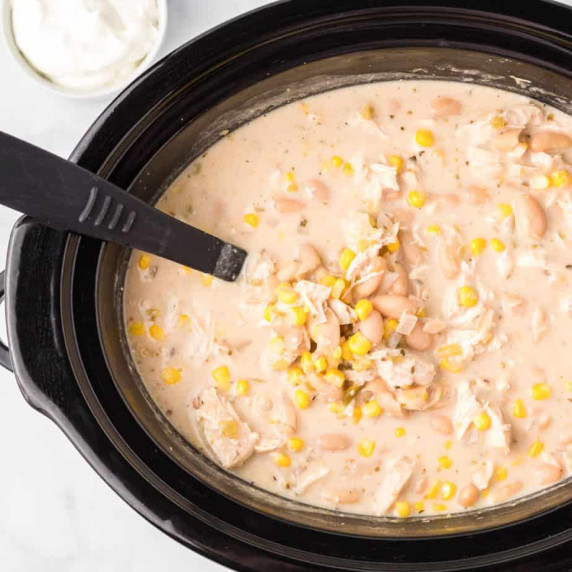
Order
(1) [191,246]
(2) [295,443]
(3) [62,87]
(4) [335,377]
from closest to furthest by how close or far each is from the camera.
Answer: (1) [191,246], (4) [335,377], (2) [295,443], (3) [62,87]

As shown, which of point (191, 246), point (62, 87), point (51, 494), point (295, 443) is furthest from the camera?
point (51, 494)

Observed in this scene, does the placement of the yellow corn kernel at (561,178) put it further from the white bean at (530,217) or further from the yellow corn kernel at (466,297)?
the yellow corn kernel at (466,297)

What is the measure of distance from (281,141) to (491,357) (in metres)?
0.91

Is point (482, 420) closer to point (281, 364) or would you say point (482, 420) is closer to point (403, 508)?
point (403, 508)

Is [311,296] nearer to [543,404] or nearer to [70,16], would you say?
[543,404]

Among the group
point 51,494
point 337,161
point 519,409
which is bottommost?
point 51,494

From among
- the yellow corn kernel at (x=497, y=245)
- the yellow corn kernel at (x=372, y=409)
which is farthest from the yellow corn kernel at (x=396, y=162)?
the yellow corn kernel at (x=372, y=409)

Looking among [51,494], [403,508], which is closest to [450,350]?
[403,508]

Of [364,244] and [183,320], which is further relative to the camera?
[183,320]

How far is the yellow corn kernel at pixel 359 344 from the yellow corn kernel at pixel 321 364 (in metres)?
0.08

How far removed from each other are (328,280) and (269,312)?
196mm

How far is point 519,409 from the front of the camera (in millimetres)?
2445

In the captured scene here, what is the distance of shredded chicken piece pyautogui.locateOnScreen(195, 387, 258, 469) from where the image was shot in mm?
2457

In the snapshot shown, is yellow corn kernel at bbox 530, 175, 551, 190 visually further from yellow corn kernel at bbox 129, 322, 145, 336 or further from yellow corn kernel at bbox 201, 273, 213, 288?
yellow corn kernel at bbox 129, 322, 145, 336
